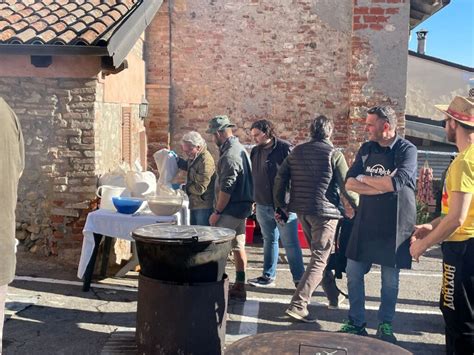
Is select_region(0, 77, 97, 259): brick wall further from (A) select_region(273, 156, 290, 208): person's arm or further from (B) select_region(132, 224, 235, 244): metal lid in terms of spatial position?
(B) select_region(132, 224, 235, 244): metal lid

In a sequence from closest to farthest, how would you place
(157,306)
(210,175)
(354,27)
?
(157,306)
(210,175)
(354,27)

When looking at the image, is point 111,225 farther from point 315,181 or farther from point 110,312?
point 315,181

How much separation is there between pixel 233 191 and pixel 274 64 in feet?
16.0

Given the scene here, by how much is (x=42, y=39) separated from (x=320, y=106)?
17.3 ft

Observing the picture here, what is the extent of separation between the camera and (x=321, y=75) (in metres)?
10.1

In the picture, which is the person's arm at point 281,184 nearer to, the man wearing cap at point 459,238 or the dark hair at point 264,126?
the dark hair at point 264,126

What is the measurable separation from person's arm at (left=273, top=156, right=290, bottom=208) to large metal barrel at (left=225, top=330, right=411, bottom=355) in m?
2.61

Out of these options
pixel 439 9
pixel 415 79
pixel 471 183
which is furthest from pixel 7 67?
pixel 415 79

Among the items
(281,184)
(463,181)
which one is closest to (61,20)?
(281,184)

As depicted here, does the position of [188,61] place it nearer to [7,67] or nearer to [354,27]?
[354,27]

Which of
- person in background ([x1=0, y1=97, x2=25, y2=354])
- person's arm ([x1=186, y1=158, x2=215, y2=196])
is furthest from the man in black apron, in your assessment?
person in background ([x1=0, y1=97, x2=25, y2=354])

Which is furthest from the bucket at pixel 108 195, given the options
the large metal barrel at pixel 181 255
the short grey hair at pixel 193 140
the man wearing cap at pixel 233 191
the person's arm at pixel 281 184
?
the large metal barrel at pixel 181 255

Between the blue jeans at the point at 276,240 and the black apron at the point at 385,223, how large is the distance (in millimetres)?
1408

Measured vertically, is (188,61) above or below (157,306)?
above
